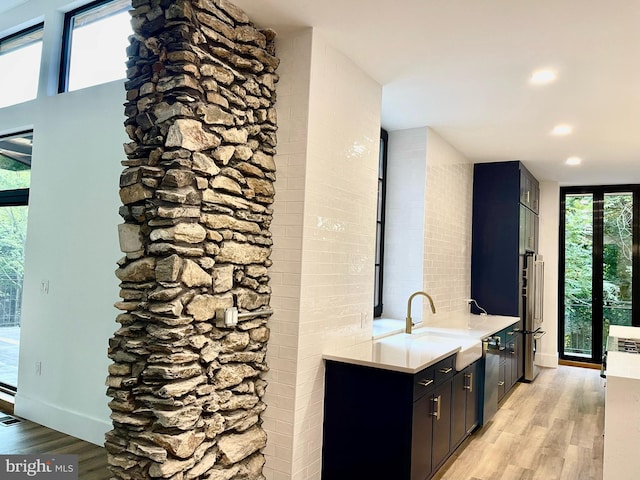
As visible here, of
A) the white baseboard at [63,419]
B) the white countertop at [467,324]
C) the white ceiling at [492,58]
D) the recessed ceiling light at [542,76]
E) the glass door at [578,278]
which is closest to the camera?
the white ceiling at [492,58]

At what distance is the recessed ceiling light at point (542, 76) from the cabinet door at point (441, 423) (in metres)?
2.21

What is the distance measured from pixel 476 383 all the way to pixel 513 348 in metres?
1.66

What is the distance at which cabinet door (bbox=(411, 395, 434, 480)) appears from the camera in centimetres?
273

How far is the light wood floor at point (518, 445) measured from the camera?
3.41m

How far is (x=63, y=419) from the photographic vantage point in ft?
12.4

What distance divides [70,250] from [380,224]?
275cm

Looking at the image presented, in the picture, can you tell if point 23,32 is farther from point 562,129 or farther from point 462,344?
point 562,129

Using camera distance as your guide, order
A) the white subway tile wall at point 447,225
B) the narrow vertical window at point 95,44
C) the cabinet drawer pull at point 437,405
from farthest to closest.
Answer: the white subway tile wall at point 447,225 → the narrow vertical window at point 95,44 → the cabinet drawer pull at point 437,405

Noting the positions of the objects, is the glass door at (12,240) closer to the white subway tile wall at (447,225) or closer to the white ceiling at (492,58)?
the white ceiling at (492,58)

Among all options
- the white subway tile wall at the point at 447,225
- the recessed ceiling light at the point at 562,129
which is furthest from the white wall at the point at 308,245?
the recessed ceiling light at the point at 562,129

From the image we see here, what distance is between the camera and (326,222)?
2973 millimetres

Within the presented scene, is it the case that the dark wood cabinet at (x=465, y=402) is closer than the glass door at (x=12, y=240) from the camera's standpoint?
Yes

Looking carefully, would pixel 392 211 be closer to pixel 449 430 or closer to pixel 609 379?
pixel 449 430

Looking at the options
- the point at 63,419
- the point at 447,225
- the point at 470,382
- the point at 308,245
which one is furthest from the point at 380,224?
the point at 63,419
